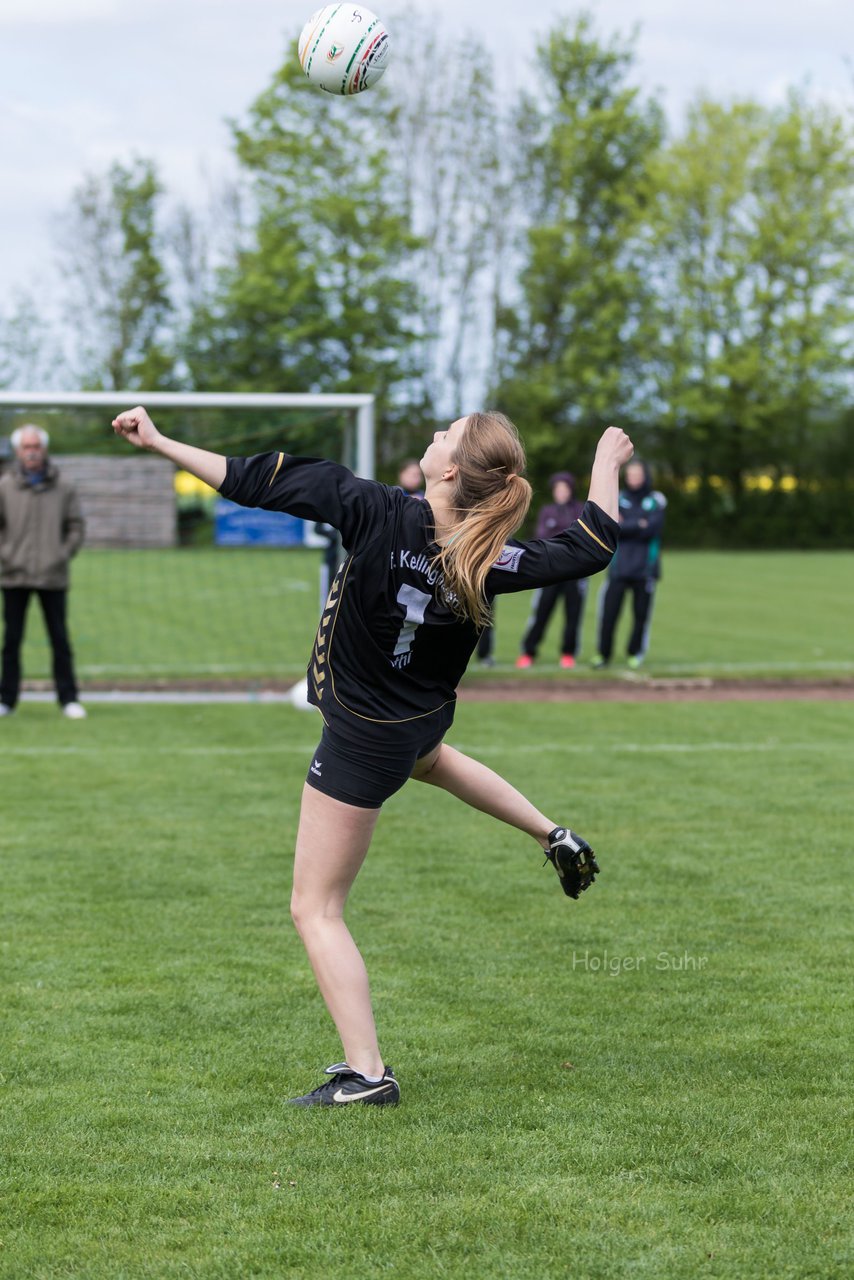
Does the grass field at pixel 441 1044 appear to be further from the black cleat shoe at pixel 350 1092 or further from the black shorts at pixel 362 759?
the black shorts at pixel 362 759

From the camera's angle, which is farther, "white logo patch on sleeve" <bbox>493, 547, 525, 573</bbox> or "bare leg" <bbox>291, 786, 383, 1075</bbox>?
"bare leg" <bbox>291, 786, 383, 1075</bbox>

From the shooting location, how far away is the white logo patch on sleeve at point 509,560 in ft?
12.5

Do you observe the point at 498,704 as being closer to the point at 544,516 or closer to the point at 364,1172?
the point at 544,516

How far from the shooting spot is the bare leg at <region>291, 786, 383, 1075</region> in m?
3.99

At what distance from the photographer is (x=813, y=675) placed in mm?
14406

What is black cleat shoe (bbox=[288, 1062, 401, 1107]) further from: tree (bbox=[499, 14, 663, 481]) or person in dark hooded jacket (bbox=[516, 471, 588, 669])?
tree (bbox=[499, 14, 663, 481])

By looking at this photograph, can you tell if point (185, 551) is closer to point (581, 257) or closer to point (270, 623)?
point (270, 623)

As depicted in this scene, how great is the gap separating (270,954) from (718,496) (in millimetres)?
42636

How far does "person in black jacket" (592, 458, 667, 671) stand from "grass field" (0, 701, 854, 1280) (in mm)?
6099

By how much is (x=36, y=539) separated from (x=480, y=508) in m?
8.24

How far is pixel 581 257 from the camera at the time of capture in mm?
48500

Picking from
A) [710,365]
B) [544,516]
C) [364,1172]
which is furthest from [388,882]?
[710,365]

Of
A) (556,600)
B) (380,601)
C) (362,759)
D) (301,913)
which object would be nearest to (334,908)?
(301,913)

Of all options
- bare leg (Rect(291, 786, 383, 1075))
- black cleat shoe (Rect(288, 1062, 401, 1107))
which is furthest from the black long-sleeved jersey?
black cleat shoe (Rect(288, 1062, 401, 1107))
